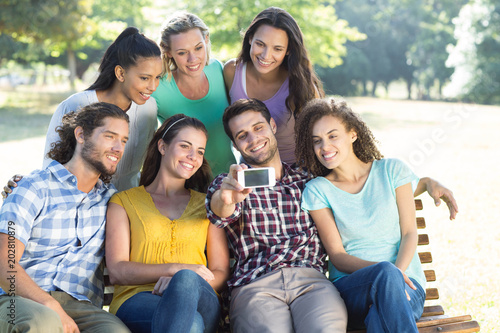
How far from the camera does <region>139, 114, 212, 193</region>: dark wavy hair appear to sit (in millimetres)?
3590

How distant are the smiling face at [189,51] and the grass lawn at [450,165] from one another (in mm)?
1311

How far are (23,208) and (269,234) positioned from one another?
1504 millimetres

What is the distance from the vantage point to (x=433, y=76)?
149 ft

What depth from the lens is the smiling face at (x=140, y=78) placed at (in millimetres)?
3779

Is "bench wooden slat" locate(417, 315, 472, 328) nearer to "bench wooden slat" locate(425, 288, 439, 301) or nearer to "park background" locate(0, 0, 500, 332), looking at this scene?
"bench wooden slat" locate(425, 288, 439, 301)

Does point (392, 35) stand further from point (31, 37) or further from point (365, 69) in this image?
point (31, 37)

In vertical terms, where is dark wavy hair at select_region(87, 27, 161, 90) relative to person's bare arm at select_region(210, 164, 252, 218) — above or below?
above

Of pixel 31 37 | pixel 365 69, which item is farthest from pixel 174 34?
pixel 365 69

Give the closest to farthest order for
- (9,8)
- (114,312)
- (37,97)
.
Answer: (114,312) < (9,8) < (37,97)

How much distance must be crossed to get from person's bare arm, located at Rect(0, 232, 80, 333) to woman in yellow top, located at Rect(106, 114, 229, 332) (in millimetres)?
364

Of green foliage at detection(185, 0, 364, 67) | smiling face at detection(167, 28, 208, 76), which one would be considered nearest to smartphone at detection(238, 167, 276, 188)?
smiling face at detection(167, 28, 208, 76)

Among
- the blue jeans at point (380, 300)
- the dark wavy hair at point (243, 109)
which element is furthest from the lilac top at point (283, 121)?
the blue jeans at point (380, 300)

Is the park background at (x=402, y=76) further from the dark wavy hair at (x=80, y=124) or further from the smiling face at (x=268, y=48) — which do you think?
the dark wavy hair at (x=80, y=124)

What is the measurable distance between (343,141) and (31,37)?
2152 centimetres
